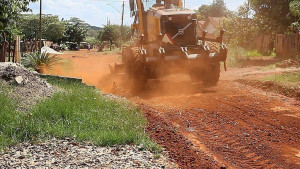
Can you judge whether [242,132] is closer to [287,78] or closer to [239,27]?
[287,78]

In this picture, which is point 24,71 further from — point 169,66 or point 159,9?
point 159,9

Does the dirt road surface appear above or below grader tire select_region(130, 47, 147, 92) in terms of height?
below

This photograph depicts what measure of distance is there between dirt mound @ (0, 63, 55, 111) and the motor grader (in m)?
3.46

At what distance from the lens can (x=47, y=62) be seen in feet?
56.4

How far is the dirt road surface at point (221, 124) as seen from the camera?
611 cm

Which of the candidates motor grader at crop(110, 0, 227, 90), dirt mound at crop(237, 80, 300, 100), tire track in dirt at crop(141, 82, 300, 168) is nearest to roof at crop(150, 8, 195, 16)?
motor grader at crop(110, 0, 227, 90)

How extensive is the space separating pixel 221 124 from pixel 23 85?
5054 millimetres

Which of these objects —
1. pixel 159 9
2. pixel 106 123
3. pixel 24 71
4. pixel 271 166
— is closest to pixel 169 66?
pixel 159 9

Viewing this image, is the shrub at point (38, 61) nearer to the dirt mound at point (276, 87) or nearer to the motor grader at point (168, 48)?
the motor grader at point (168, 48)

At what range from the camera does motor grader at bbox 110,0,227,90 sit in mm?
12438

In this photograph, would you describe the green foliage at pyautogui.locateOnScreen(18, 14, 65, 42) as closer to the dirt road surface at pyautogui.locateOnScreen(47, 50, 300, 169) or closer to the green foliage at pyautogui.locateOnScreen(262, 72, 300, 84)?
the dirt road surface at pyautogui.locateOnScreen(47, 50, 300, 169)

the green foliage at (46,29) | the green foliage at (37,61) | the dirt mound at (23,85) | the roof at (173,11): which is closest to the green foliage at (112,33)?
the green foliage at (46,29)

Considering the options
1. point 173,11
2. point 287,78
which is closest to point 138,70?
point 173,11

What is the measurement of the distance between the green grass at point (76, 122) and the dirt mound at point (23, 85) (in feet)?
1.16
